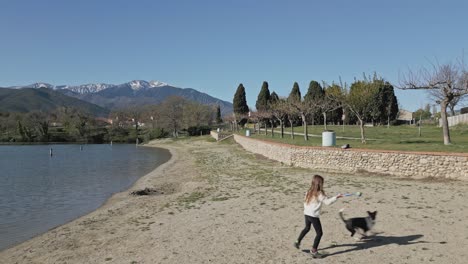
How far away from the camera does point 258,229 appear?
916 centimetres

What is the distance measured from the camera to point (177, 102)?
342 feet

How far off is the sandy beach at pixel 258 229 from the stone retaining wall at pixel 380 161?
87cm

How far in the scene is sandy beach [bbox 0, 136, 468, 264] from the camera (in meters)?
7.25

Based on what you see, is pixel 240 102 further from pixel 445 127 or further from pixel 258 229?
pixel 258 229

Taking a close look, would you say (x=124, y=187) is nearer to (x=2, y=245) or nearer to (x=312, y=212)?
(x=2, y=245)

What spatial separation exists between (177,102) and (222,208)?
9418 cm

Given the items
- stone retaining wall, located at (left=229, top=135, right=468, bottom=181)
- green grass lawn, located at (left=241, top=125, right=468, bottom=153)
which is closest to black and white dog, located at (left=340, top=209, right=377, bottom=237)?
stone retaining wall, located at (left=229, top=135, right=468, bottom=181)

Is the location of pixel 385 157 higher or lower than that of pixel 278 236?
higher

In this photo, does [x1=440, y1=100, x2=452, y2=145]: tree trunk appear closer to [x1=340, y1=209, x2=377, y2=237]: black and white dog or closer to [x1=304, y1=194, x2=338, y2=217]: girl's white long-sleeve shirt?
[x1=340, y1=209, x2=377, y2=237]: black and white dog

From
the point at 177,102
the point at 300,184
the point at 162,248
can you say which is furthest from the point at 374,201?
the point at 177,102

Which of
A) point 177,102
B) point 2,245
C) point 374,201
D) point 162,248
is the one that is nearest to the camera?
point 162,248

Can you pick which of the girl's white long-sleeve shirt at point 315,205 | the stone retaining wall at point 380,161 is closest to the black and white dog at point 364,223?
the girl's white long-sleeve shirt at point 315,205

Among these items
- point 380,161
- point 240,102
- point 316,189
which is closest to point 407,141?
point 380,161

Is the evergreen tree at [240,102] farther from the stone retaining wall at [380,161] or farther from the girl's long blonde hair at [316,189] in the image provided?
the girl's long blonde hair at [316,189]
